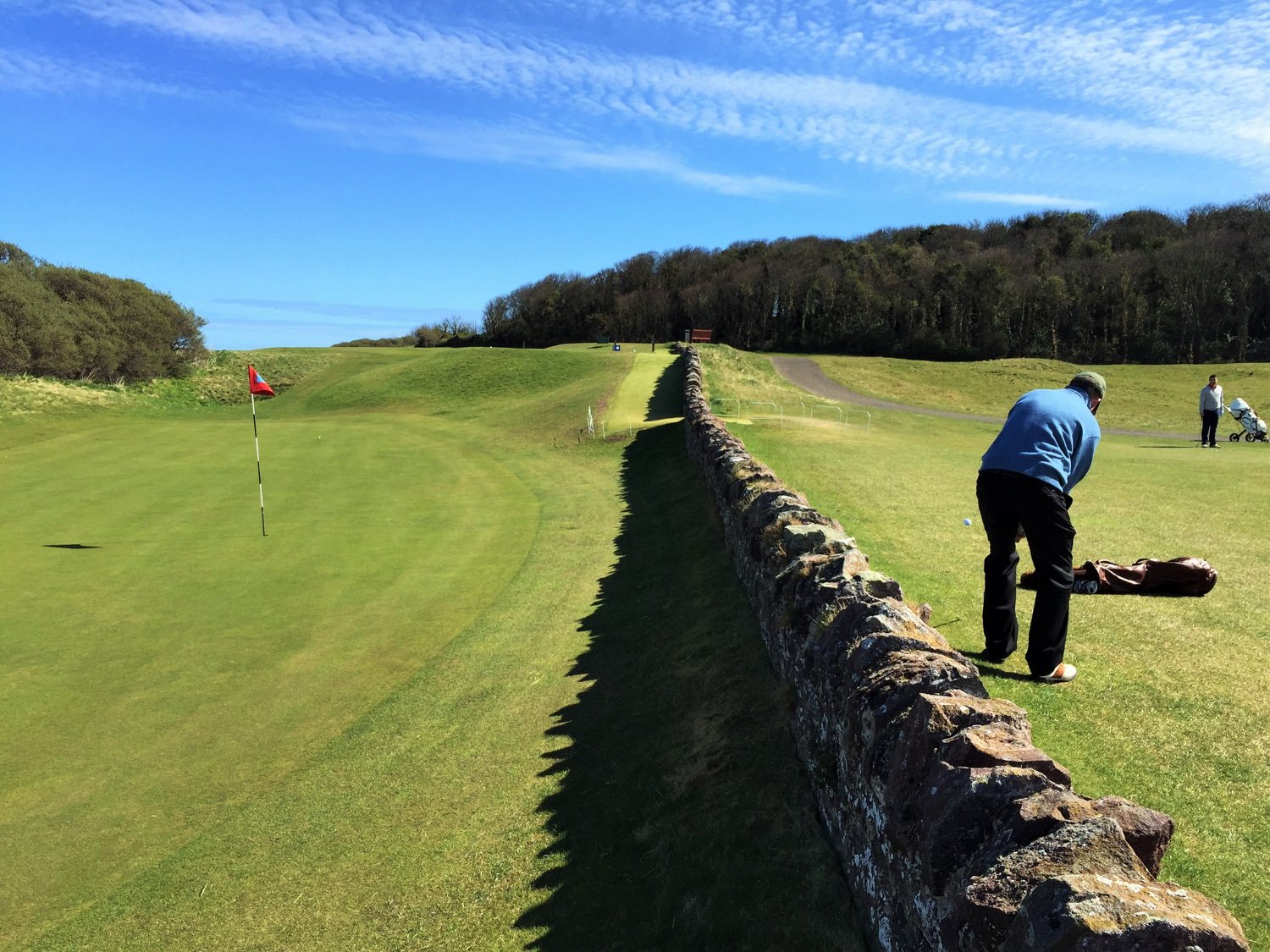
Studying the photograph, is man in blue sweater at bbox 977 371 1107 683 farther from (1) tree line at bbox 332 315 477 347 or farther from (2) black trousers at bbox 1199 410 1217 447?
(1) tree line at bbox 332 315 477 347

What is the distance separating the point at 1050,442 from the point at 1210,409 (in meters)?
22.2

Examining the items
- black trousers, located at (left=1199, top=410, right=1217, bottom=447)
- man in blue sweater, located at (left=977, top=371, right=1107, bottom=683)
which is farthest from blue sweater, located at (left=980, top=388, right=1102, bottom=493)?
black trousers, located at (left=1199, top=410, right=1217, bottom=447)

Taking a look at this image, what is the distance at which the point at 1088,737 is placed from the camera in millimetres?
5199

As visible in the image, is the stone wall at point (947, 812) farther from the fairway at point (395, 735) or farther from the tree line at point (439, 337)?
the tree line at point (439, 337)

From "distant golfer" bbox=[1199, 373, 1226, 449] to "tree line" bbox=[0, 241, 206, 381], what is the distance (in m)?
52.7

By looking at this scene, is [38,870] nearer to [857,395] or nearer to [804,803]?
[804,803]

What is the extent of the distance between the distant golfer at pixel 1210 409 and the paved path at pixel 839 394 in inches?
171

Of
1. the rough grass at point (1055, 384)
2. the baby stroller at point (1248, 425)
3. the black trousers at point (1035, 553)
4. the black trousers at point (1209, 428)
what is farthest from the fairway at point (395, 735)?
the rough grass at point (1055, 384)

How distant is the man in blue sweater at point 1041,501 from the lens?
5.85m

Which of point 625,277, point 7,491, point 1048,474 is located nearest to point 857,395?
point 7,491

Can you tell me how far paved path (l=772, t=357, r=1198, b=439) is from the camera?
30.6m

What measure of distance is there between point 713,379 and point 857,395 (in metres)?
11.4

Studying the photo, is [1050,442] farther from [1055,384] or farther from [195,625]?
[1055,384]

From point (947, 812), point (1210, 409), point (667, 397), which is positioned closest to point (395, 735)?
point (947, 812)
